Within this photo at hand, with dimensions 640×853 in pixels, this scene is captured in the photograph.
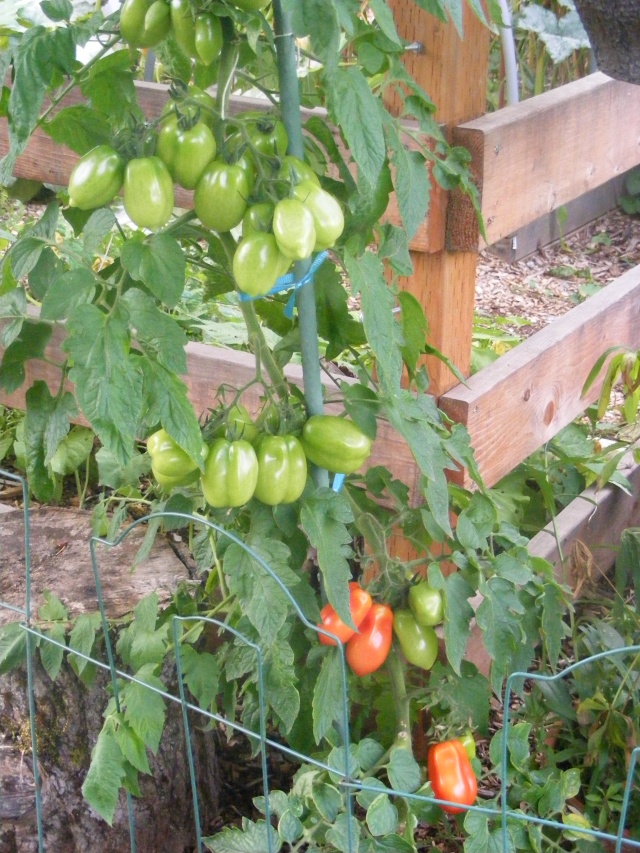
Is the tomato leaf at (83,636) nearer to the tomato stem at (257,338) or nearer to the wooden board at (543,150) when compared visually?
the tomato stem at (257,338)

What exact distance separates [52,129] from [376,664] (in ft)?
2.61

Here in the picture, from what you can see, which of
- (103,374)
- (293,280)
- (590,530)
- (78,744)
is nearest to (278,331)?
(293,280)

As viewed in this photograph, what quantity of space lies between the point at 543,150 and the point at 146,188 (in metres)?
0.81

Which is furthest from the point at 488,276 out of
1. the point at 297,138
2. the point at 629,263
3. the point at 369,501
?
the point at 297,138

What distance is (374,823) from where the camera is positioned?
3.86ft

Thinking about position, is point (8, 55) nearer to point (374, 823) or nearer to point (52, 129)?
point (52, 129)

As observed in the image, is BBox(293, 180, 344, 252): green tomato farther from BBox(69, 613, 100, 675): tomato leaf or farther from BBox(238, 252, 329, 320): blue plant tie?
BBox(69, 613, 100, 675): tomato leaf

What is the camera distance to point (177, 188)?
1786 millimetres

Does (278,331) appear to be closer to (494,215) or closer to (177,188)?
(494,215)

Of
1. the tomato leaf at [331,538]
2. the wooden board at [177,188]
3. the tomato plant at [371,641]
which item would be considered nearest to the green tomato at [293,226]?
the tomato leaf at [331,538]

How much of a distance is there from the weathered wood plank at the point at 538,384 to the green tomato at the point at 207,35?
700 mm

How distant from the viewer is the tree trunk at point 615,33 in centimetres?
120

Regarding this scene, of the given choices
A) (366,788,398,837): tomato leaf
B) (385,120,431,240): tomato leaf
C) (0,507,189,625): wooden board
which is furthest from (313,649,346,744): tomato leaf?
(385,120,431,240): tomato leaf

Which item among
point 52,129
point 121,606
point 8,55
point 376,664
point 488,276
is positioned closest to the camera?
point 8,55
